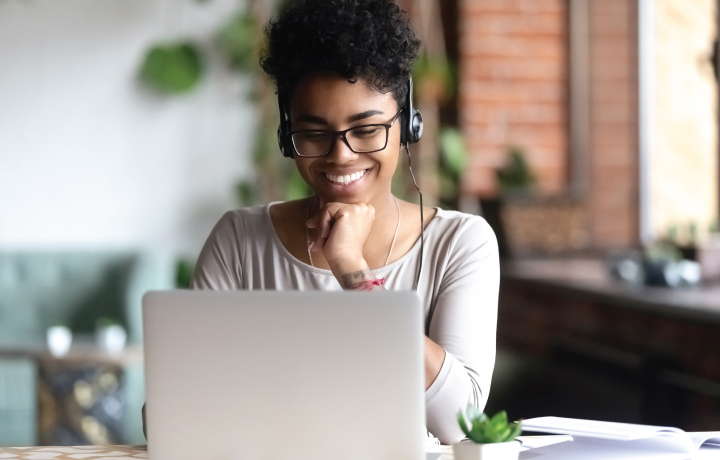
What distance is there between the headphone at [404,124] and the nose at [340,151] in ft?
0.35

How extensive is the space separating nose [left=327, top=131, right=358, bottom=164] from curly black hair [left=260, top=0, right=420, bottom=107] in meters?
0.10

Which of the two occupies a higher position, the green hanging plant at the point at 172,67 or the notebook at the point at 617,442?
the green hanging plant at the point at 172,67

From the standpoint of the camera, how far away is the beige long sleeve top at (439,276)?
135 centimetres

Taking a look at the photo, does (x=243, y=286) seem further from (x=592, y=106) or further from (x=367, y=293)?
(x=592, y=106)

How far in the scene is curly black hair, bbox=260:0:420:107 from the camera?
4.54 feet

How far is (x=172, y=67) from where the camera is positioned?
14.3ft

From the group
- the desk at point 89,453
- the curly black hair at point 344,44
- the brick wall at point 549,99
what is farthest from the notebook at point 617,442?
the brick wall at point 549,99

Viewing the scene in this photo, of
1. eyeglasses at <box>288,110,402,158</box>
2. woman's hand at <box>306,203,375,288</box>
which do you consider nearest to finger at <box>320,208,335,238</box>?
woman's hand at <box>306,203,375,288</box>

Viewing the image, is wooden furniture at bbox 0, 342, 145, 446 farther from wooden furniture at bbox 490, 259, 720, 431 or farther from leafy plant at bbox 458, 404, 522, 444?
leafy plant at bbox 458, 404, 522, 444

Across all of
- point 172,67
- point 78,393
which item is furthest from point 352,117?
point 172,67

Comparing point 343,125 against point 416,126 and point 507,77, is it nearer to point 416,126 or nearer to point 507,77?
point 416,126

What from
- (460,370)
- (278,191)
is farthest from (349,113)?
(278,191)

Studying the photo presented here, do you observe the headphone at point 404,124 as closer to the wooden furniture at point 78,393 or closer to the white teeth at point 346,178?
the white teeth at point 346,178

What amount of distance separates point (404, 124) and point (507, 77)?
7.88 feet
